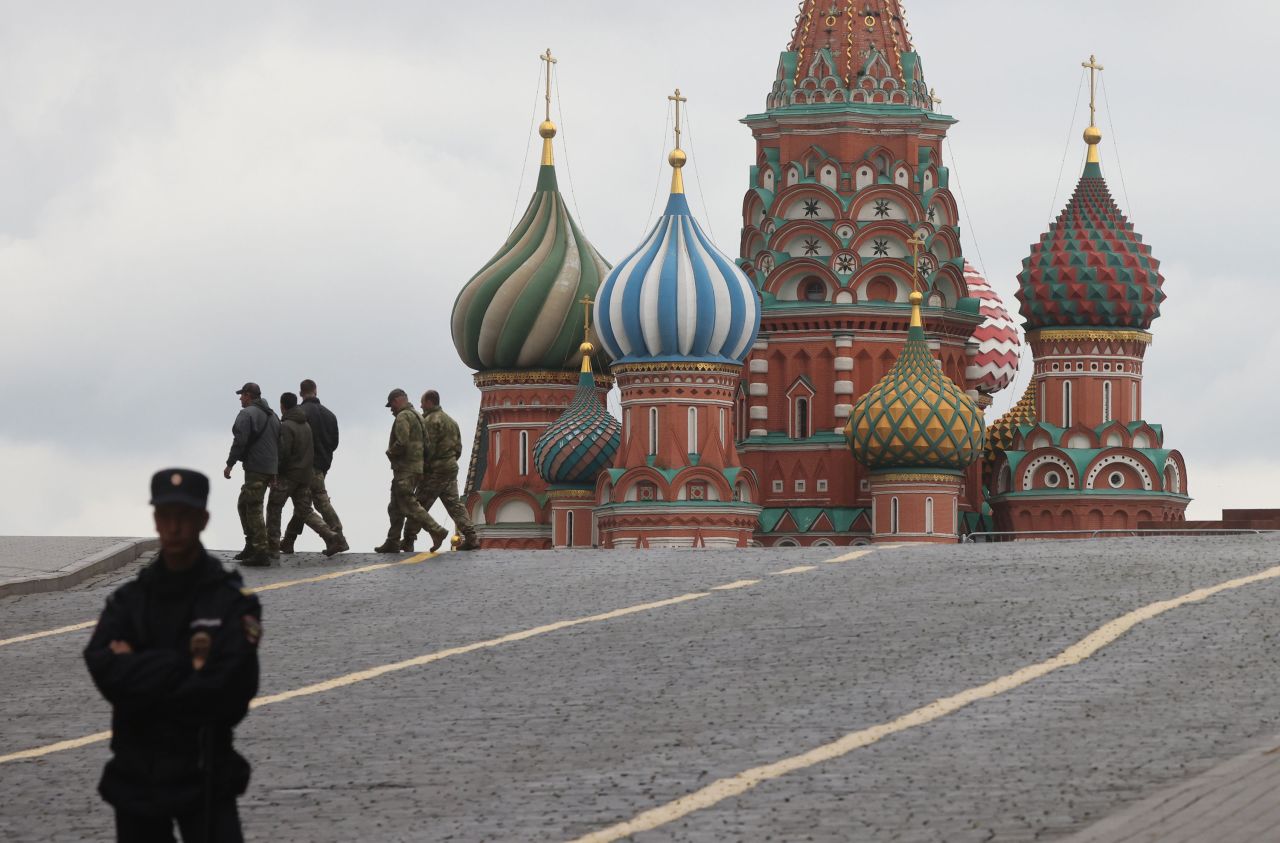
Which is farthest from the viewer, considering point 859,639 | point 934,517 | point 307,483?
point 934,517

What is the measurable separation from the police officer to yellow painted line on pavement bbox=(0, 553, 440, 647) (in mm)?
11975

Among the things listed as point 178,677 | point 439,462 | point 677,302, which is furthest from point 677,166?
point 178,677

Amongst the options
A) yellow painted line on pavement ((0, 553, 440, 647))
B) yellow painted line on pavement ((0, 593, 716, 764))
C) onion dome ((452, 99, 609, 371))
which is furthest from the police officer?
onion dome ((452, 99, 609, 371))

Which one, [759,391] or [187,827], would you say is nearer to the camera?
[187,827]

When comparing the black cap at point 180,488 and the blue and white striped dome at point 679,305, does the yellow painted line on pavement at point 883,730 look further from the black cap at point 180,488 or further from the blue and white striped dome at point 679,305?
the blue and white striped dome at point 679,305

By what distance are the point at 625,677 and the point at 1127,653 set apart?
300 cm

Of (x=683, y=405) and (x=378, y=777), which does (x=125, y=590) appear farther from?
(x=683, y=405)

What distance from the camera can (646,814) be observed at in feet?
42.2

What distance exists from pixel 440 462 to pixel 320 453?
1.06 m

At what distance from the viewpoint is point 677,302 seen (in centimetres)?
6781

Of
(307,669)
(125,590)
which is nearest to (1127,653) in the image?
(307,669)

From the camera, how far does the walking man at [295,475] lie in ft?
83.8

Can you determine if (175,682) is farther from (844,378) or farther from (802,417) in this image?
(802,417)

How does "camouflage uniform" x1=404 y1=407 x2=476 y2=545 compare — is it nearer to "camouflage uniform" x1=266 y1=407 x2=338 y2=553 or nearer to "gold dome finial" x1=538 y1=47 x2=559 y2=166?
"camouflage uniform" x1=266 y1=407 x2=338 y2=553
